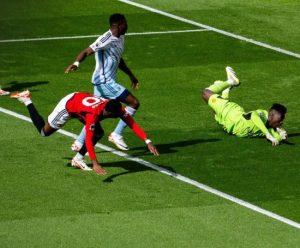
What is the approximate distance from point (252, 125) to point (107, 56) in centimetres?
300

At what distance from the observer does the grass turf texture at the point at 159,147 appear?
19.3 meters

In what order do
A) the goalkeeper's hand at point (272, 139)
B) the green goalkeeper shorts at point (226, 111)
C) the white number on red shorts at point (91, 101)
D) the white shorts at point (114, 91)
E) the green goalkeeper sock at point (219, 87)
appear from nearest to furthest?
1. the white number on red shorts at point (91, 101)
2. the white shorts at point (114, 91)
3. the goalkeeper's hand at point (272, 139)
4. the green goalkeeper shorts at point (226, 111)
5. the green goalkeeper sock at point (219, 87)

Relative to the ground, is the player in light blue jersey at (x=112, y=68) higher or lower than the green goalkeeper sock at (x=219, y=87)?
higher

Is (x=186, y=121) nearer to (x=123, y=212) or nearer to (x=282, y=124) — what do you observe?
(x=282, y=124)

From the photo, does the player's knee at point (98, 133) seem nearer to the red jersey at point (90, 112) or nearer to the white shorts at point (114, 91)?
the red jersey at point (90, 112)

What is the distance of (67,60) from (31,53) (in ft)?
3.61

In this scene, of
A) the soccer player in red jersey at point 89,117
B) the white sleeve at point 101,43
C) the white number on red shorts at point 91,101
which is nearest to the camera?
the soccer player in red jersey at point 89,117

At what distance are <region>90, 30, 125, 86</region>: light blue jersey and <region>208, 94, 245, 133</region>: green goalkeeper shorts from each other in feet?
7.66

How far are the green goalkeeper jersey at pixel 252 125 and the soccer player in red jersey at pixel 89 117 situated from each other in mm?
3009

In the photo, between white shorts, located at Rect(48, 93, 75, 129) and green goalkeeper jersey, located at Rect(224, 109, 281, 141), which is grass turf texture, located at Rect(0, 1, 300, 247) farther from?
white shorts, located at Rect(48, 93, 75, 129)

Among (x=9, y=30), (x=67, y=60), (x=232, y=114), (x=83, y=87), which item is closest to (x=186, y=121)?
(x=232, y=114)

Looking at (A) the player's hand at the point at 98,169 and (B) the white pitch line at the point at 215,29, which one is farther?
(B) the white pitch line at the point at 215,29

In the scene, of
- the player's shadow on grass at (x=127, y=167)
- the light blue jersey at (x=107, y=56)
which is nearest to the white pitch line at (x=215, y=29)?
the light blue jersey at (x=107, y=56)

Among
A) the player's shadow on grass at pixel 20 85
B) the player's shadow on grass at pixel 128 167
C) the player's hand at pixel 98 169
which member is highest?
the player's hand at pixel 98 169
